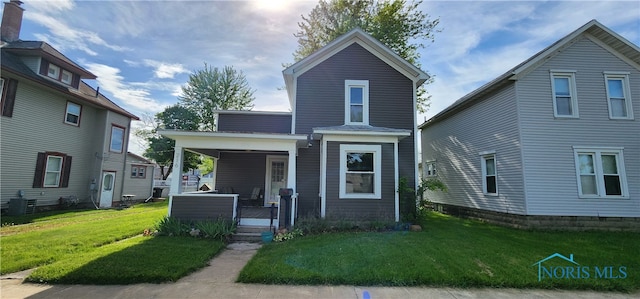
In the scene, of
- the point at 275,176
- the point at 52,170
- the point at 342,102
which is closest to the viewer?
the point at 342,102

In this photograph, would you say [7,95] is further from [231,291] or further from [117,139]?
[231,291]

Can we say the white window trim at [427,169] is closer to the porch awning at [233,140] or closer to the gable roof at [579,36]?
the gable roof at [579,36]

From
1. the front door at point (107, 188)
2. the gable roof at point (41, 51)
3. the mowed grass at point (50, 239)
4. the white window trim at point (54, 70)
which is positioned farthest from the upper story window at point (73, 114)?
the mowed grass at point (50, 239)

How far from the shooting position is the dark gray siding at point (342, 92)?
10.6 metres

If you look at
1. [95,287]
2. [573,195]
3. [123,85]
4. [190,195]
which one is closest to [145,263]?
[95,287]

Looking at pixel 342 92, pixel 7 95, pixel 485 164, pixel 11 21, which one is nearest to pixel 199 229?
pixel 342 92

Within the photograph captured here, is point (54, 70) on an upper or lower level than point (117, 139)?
upper

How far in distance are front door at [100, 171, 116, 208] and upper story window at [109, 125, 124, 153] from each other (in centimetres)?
151

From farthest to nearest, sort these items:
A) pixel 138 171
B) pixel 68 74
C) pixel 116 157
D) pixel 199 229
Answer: pixel 138 171 → pixel 116 157 → pixel 68 74 → pixel 199 229

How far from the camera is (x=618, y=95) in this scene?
9.73m

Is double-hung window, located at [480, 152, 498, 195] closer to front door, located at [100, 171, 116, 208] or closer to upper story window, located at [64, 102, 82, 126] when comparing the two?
front door, located at [100, 171, 116, 208]

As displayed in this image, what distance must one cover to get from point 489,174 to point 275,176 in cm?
889

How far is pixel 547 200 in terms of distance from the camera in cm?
902

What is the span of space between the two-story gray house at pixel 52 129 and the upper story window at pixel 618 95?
74.4 ft
